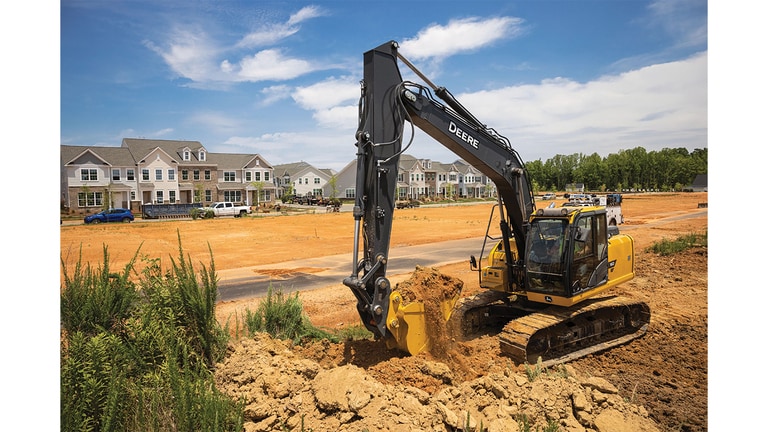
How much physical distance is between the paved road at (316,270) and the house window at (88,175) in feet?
106

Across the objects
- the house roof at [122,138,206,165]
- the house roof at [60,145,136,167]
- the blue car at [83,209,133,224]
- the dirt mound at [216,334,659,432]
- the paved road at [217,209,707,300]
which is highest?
the house roof at [122,138,206,165]

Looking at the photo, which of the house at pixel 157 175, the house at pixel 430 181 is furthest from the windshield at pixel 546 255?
the house at pixel 430 181

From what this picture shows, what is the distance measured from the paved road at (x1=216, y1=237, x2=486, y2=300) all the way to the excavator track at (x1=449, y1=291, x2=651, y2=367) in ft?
14.7

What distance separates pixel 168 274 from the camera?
16.5 feet

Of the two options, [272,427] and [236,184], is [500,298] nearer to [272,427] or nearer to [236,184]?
[272,427]

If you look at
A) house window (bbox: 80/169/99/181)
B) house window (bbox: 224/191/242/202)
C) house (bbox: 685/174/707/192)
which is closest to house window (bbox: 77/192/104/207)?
house window (bbox: 80/169/99/181)

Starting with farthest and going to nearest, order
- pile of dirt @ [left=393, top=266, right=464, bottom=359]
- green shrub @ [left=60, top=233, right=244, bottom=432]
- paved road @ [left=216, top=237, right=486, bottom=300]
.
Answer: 1. paved road @ [left=216, top=237, right=486, bottom=300]
2. pile of dirt @ [left=393, top=266, right=464, bottom=359]
3. green shrub @ [left=60, top=233, right=244, bottom=432]

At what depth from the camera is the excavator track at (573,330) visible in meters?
5.80

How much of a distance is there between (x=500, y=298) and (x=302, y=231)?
19.8 metres

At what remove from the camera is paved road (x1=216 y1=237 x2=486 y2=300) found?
11453 millimetres

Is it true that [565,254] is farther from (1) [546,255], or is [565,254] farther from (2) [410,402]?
(2) [410,402]

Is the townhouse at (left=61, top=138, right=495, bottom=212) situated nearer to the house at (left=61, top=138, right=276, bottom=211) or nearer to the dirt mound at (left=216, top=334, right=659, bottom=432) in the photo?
the house at (left=61, top=138, right=276, bottom=211)

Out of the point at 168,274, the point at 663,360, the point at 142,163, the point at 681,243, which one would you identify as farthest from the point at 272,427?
the point at 142,163

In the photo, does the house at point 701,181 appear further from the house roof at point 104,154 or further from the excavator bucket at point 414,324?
the house roof at point 104,154
